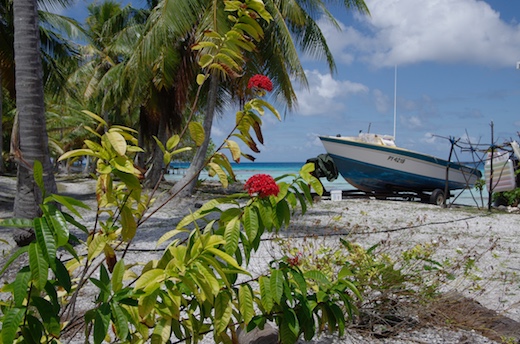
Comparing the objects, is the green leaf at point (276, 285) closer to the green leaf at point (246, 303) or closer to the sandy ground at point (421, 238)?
the green leaf at point (246, 303)

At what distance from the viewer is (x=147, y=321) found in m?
1.73

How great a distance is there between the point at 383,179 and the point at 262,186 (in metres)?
16.0

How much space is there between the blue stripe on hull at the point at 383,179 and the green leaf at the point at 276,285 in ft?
50.1

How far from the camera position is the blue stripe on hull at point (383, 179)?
16.6 metres

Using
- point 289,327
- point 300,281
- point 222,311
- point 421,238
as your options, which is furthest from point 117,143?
point 421,238

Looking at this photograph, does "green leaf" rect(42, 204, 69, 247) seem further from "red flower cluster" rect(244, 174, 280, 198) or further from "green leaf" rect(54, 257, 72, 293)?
"red flower cluster" rect(244, 174, 280, 198)

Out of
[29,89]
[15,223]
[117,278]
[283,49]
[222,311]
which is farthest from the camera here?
[283,49]

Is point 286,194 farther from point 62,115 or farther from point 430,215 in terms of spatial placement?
point 62,115

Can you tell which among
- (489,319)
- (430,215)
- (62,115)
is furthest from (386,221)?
(62,115)

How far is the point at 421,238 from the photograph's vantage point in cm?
800

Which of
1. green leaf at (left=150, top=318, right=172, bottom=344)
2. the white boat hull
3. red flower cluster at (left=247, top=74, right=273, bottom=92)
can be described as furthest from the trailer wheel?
green leaf at (left=150, top=318, right=172, bottom=344)

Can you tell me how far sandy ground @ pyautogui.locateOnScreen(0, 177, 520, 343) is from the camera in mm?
3816

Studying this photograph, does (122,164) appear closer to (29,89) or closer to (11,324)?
(11,324)

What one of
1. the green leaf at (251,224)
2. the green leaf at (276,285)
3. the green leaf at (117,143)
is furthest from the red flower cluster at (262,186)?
the green leaf at (117,143)
